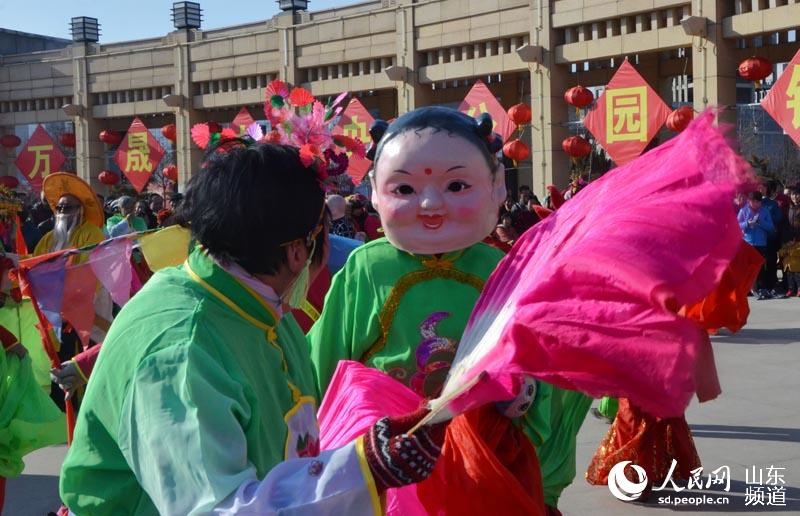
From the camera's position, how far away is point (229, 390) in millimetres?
1781

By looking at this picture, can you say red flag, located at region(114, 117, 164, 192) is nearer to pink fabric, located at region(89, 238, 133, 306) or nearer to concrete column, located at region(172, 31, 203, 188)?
concrete column, located at region(172, 31, 203, 188)

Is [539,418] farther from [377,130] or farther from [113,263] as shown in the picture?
[113,263]

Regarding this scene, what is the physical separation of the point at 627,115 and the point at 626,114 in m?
0.02

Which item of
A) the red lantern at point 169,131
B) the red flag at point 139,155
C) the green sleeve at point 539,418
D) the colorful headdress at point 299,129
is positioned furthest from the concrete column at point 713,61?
the colorful headdress at point 299,129

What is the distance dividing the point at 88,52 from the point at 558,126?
13698 millimetres

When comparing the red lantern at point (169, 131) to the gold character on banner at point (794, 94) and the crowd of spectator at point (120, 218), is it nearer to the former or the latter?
the crowd of spectator at point (120, 218)

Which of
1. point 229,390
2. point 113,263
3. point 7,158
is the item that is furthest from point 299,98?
point 7,158

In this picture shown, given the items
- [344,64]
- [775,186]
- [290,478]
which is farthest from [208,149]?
[344,64]

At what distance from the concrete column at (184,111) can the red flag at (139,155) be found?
246cm

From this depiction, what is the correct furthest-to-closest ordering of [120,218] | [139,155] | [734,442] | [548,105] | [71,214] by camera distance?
[139,155], [548,105], [120,218], [71,214], [734,442]

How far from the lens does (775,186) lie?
1416 centimetres

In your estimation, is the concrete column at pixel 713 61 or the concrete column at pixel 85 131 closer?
the concrete column at pixel 713 61

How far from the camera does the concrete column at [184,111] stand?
2338cm

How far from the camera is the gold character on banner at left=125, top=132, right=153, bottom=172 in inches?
800
